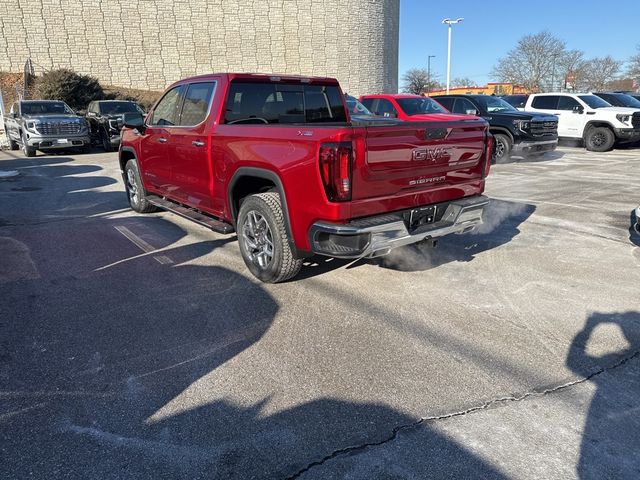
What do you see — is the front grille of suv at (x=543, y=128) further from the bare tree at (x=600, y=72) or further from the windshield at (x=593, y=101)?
the bare tree at (x=600, y=72)

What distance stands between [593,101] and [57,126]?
17255mm

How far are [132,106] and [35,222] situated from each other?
13.0 metres

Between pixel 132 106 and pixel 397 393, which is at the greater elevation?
pixel 132 106

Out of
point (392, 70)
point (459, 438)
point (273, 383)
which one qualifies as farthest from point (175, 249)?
point (392, 70)

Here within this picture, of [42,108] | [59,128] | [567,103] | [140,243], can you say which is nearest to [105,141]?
[42,108]

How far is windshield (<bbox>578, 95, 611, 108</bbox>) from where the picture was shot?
15.3 metres

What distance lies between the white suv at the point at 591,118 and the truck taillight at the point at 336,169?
1409 centimetres

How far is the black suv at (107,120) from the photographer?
56.6 feet

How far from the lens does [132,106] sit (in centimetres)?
1875

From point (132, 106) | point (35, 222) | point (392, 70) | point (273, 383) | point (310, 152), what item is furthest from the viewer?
point (392, 70)

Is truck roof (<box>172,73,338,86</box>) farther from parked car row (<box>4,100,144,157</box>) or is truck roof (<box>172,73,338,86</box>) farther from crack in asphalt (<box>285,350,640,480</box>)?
parked car row (<box>4,100,144,157</box>)

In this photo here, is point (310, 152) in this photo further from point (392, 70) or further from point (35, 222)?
point (392, 70)

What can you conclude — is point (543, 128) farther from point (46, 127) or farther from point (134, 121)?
point (46, 127)

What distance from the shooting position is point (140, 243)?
19.6 ft
